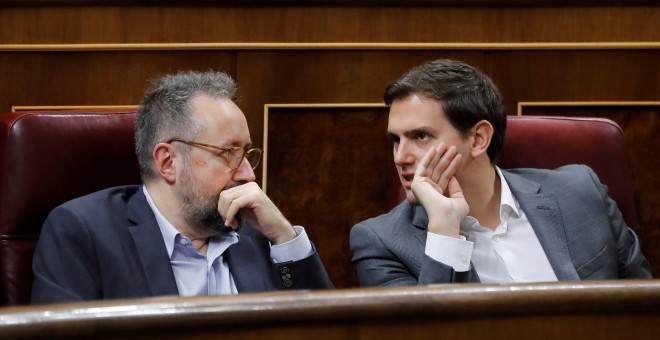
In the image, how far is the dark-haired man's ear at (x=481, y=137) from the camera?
119 cm

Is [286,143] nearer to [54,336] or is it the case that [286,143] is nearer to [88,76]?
[88,76]

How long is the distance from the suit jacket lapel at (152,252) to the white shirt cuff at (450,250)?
29 centimetres

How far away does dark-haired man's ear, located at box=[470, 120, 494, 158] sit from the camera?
1.19 m

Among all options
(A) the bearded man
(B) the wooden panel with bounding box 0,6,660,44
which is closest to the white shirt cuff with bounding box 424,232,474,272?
(A) the bearded man

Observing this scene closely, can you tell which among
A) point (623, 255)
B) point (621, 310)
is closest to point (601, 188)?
point (623, 255)

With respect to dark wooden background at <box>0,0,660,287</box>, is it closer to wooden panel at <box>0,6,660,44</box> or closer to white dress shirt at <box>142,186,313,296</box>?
wooden panel at <box>0,6,660,44</box>

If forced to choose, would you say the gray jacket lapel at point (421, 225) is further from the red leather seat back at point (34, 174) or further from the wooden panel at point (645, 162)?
the wooden panel at point (645, 162)

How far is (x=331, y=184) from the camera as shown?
4.91ft

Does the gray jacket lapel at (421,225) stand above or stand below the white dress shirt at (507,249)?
above

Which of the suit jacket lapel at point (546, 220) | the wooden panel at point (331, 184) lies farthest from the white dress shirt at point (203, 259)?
the wooden panel at point (331, 184)

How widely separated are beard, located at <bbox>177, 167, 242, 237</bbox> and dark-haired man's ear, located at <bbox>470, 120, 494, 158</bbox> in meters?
0.33

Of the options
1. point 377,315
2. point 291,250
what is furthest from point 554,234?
point 377,315

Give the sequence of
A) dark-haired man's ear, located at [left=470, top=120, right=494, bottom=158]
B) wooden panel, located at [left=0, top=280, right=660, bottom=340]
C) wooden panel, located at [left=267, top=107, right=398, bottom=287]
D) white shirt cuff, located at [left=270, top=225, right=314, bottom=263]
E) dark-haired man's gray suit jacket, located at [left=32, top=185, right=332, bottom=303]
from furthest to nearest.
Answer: wooden panel, located at [left=267, top=107, right=398, bottom=287] → dark-haired man's ear, located at [left=470, top=120, right=494, bottom=158] → white shirt cuff, located at [left=270, top=225, right=314, bottom=263] → dark-haired man's gray suit jacket, located at [left=32, top=185, right=332, bottom=303] → wooden panel, located at [left=0, top=280, right=660, bottom=340]

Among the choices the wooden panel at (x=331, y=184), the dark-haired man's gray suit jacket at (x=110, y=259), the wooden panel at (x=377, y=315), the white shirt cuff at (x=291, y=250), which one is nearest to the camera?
the wooden panel at (x=377, y=315)
